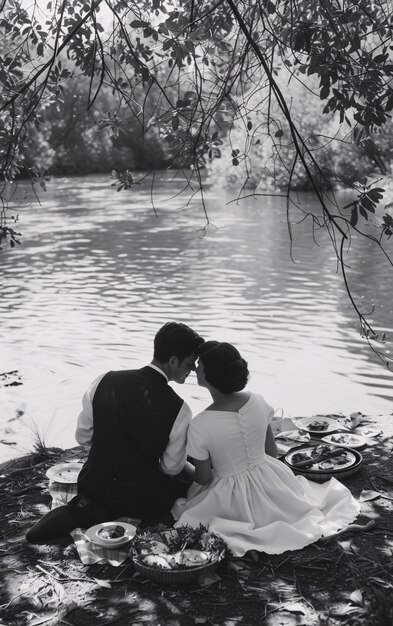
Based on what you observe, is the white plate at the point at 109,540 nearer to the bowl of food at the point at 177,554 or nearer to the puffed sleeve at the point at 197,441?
the bowl of food at the point at 177,554

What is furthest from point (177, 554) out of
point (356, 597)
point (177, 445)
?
point (356, 597)

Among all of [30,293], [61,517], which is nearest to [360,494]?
[61,517]

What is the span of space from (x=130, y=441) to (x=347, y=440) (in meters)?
1.94

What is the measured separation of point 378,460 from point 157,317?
8.07 metres

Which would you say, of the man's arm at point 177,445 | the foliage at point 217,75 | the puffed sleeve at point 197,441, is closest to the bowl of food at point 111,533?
the man's arm at point 177,445

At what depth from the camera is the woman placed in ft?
13.7

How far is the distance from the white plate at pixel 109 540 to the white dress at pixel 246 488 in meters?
0.29

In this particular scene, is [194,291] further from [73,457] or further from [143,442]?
[143,442]

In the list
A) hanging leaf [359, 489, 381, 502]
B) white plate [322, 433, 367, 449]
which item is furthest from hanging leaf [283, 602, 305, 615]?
white plate [322, 433, 367, 449]

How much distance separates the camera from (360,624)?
9.15 ft

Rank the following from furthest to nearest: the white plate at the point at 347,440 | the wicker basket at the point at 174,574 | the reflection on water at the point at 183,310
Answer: the reflection on water at the point at 183,310, the white plate at the point at 347,440, the wicker basket at the point at 174,574

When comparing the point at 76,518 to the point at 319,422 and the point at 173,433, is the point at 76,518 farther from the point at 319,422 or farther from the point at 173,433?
the point at 319,422

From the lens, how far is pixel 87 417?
15.0ft

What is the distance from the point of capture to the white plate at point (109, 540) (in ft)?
13.1
